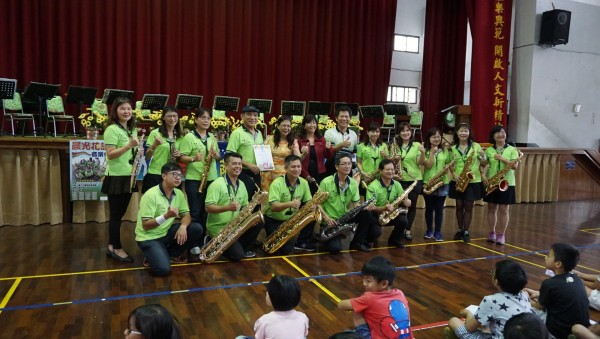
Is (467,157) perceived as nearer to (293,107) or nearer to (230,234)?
(230,234)

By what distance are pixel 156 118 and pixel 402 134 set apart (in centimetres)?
484

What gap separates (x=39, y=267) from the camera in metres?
5.07

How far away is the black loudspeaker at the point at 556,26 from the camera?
1170 centimetres

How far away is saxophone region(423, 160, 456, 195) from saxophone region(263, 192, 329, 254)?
6.05 ft

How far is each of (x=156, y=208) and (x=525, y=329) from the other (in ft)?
12.5

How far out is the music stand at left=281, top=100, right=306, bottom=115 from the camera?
10797 mm

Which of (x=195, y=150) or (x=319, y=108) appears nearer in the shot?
(x=195, y=150)

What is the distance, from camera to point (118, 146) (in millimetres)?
5125

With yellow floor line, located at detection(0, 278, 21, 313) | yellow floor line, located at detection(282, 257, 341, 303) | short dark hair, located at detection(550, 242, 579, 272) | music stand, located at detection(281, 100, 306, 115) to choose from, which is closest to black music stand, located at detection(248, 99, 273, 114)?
music stand, located at detection(281, 100, 306, 115)

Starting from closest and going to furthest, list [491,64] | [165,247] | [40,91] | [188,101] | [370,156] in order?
[165,247]
[370,156]
[40,91]
[188,101]
[491,64]

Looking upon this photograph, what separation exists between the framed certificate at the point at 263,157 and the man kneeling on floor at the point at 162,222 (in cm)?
115

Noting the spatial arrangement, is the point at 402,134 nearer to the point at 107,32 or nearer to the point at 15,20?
the point at 107,32

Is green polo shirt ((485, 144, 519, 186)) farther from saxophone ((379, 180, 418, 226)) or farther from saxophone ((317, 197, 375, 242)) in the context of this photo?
saxophone ((317, 197, 375, 242))

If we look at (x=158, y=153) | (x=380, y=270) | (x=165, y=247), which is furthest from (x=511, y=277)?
(x=158, y=153)
